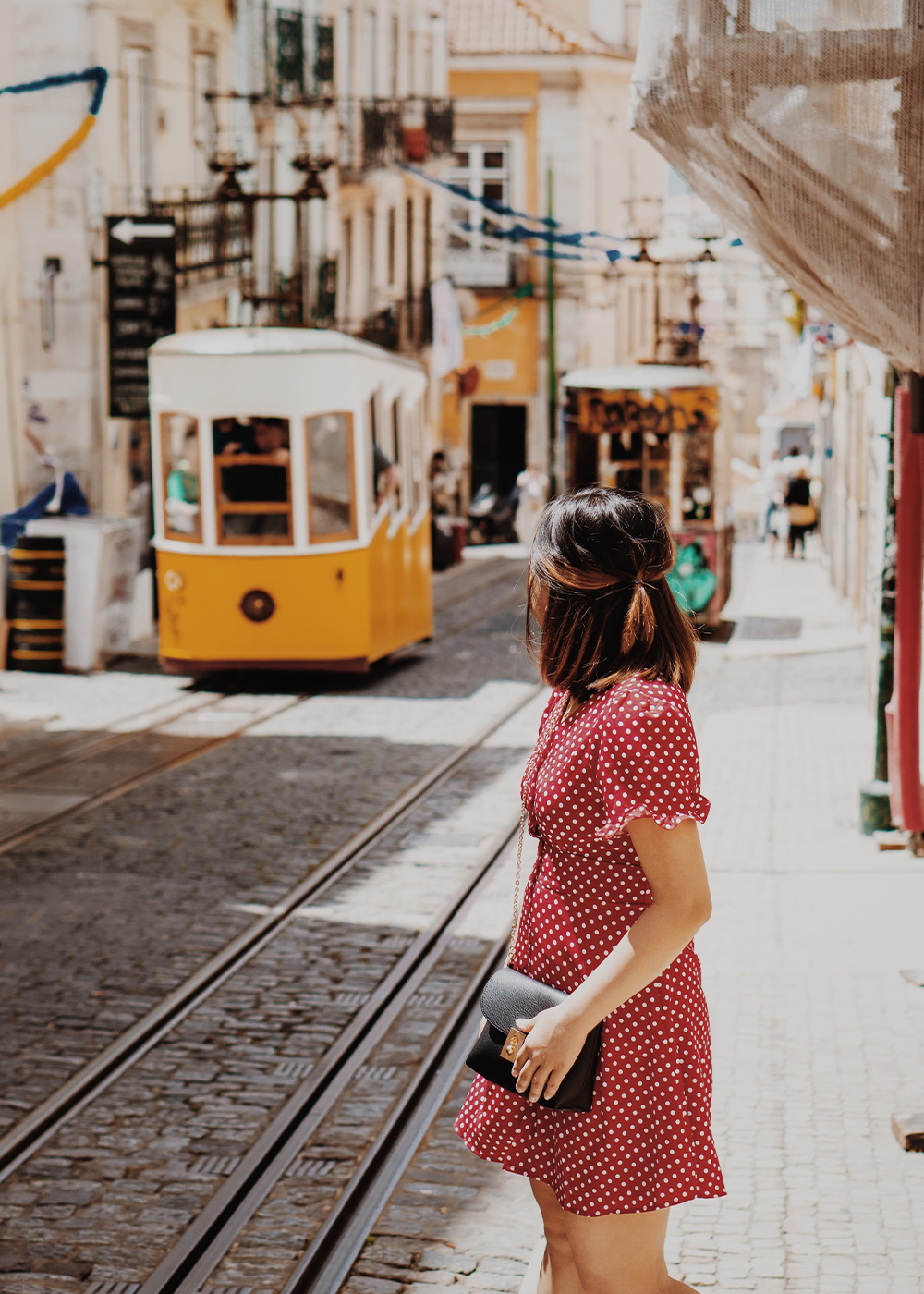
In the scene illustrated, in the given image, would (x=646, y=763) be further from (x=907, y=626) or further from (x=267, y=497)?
(x=267, y=497)

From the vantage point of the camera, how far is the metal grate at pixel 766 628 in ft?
64.5

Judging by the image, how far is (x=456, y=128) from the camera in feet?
145

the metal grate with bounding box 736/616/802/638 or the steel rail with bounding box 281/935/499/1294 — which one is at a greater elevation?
the steel rail with bounding box 281/935/499/1294

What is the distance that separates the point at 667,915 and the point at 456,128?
1698 inches

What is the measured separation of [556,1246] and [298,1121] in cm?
253

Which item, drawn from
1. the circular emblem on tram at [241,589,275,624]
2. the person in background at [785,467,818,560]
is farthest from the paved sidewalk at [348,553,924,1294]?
the person in background at [785,467,818,560]

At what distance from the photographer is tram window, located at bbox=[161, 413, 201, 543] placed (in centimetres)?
1492

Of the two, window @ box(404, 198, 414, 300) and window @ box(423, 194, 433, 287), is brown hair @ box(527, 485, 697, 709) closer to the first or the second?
window @ box(404, 198, 414, 300)

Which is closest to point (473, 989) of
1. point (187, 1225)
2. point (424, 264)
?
point (187, 1225)

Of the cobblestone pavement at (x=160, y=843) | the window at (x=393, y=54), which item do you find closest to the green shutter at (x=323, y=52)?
the window at (x=393, y=54)

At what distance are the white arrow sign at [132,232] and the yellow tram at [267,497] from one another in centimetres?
524

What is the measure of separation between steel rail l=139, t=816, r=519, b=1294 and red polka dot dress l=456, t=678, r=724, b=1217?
5.82 feet

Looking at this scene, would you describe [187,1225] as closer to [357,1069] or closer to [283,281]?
[357,1069]

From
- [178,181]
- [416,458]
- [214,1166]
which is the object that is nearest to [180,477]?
[416,458]
